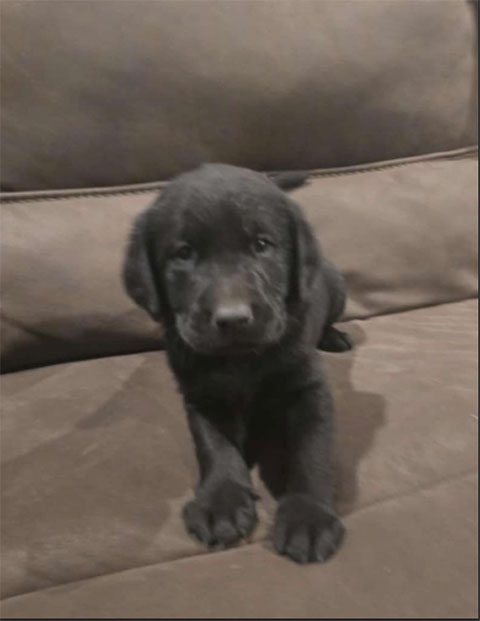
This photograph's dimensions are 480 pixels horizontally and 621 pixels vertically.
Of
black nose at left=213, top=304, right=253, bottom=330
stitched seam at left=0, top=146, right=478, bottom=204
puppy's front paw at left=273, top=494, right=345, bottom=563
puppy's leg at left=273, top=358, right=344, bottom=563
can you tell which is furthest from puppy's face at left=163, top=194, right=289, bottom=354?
stitched seam at left=0, top=146, right=478, bottom=204

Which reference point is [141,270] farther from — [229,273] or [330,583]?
[330,583]

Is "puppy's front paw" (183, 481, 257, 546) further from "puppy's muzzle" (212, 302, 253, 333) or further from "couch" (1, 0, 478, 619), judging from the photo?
"puppy's muzzle" (212, 302, 253, 333)

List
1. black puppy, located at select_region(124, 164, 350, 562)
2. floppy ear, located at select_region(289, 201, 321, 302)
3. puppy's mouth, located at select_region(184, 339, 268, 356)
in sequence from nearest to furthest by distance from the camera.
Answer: black puppy, located at select_region(124, 164, 350, 562)
puppy's mouth, located at select_region(184, 339, 268, 356)
floppy ear, located at select_region(289, 201, 321, 302)

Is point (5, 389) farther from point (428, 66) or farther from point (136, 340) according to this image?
point (428, 66)

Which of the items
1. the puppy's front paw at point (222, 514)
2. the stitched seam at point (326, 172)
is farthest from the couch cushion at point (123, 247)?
the puppy's front paw at point (222, 514)

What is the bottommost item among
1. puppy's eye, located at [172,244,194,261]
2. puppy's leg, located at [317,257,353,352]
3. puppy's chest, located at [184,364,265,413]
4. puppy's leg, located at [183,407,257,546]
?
puppy's leg, located at [317,257,353,352]

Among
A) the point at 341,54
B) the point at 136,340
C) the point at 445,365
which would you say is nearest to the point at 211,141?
the point at 341,54
